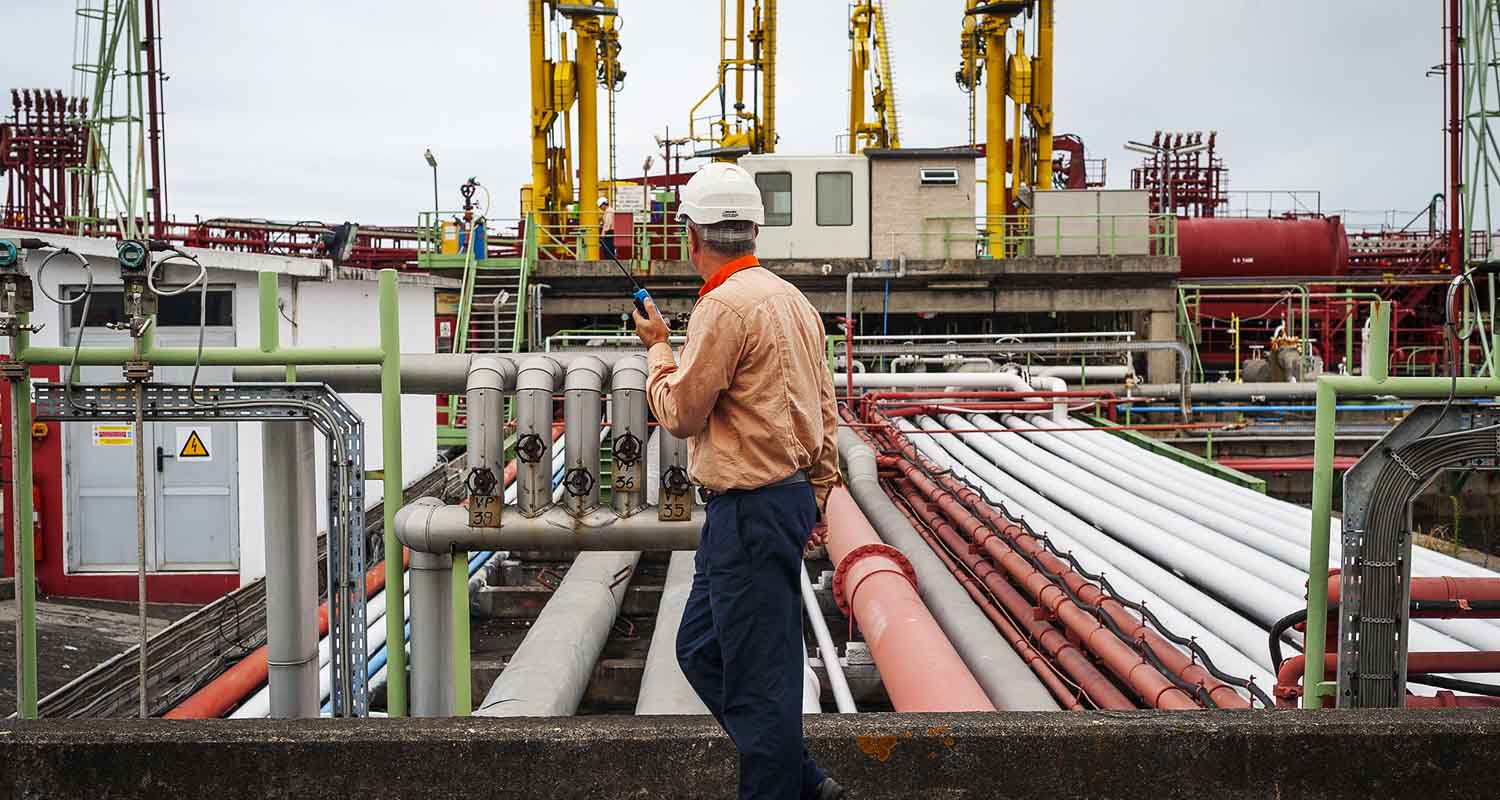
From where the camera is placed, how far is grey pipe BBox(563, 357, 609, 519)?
4.34 meters

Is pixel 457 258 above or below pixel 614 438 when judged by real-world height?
above

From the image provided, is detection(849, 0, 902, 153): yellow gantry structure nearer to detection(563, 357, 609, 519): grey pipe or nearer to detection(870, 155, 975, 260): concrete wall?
detection(870, 155, 975, 260): concrete wall

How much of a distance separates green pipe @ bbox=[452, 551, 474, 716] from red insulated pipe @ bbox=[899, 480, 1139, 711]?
237 centimetres

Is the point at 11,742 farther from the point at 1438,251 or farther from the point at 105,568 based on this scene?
the point at 1438,251

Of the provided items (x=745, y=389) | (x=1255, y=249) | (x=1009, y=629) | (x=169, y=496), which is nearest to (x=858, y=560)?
(x=1009, y=629)

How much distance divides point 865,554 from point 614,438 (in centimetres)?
237

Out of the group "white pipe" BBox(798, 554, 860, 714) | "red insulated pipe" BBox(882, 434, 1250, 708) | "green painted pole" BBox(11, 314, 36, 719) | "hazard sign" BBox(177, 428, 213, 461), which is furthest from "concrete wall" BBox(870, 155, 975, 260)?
"green painted pole" BBox(11, 314, 36, 719)

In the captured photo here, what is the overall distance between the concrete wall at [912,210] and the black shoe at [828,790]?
20.4m

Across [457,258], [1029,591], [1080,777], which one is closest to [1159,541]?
[1029,591]

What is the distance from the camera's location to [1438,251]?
109 ft

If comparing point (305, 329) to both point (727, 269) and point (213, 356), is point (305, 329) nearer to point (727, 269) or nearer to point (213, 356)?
point (213, 356)

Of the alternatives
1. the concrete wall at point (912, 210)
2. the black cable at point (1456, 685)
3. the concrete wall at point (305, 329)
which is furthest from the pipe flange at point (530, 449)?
the concrete wall at point (912, 210)

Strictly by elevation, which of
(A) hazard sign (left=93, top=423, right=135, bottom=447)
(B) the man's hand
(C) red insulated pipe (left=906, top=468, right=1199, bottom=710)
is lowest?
(C) red insulated pipe (left=906, top=468, right=1199, bottom=710)

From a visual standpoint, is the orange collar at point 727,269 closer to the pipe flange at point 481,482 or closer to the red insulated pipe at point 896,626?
the pipe flange at point 481,482
